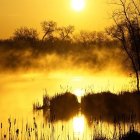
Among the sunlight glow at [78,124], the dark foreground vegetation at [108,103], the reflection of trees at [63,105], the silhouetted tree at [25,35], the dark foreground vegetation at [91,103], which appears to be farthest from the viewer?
the silhouetted tree at [25,35]

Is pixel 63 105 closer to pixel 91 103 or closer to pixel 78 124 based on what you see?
pixel 91 103

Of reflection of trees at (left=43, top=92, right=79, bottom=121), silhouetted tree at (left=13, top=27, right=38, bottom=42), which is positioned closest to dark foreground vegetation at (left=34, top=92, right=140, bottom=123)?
reflection of trees at (left=43, top=92, right=79, bottom=121)

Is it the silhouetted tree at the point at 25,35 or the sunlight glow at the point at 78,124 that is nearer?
the sunlight glow at the point at 78,124

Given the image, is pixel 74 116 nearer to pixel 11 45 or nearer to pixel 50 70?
pixel 50 70

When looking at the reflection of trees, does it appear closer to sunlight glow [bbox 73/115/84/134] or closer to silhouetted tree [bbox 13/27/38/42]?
sunlight glow [bbox 73/115/84/134]

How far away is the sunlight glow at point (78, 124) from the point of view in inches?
757

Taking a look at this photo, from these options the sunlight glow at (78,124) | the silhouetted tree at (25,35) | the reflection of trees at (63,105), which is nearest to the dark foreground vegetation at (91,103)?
the reflection of trees at (63,105)

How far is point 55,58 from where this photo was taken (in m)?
75.4

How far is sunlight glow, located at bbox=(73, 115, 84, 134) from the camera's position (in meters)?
19.2

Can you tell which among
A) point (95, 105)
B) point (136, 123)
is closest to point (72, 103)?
point (95, 105)

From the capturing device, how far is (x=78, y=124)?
21188 millimetres

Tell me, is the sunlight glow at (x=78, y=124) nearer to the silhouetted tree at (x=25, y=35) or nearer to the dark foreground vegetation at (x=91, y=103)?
the dark foreground vegetation at (x=91, y=103)

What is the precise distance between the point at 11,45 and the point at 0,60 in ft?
28.6

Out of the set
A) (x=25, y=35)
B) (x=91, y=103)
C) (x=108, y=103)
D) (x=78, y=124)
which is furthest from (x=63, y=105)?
(x=25, y=35)
